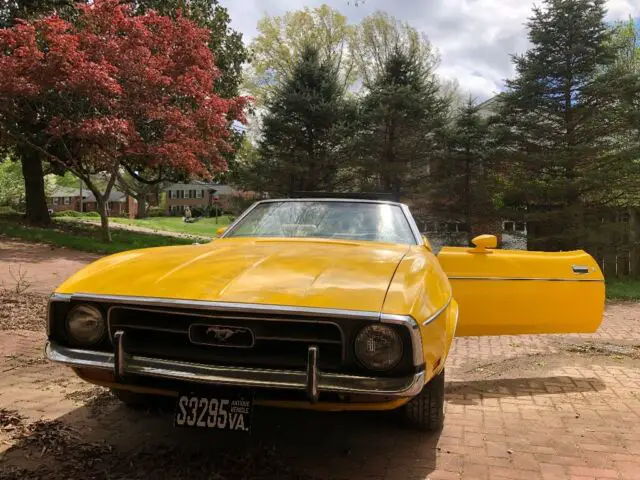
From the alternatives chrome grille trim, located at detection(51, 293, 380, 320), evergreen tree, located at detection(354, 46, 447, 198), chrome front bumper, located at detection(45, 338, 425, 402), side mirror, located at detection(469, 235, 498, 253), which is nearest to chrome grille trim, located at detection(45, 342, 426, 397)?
chrome front bumper, located at detection(45, 338, 425, 402)

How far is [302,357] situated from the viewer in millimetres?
2492

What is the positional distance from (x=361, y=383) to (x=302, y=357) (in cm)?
32

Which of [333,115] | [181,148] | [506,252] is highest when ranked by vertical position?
[333,115]

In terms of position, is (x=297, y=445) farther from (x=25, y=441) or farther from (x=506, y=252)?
(x=506, y=252)

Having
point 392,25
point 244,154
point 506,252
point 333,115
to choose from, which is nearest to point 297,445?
point 506,252

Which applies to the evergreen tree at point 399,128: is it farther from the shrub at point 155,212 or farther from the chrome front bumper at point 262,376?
the shrub at point 155,212

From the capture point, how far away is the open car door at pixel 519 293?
4.17m

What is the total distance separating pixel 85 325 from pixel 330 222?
6.32ft

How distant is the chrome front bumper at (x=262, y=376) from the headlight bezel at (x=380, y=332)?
0.06 metres

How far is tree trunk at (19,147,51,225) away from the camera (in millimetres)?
18812

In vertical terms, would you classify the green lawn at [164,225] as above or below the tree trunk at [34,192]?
below

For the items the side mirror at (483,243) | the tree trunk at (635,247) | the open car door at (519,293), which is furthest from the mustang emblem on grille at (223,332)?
the tree trunk at (635,247)

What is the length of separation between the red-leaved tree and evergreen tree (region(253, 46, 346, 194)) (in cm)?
369

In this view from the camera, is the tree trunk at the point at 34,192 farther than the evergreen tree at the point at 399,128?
Yes
